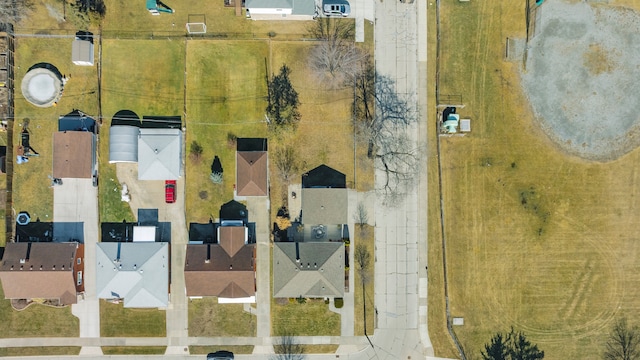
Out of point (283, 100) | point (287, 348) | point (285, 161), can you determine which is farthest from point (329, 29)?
point (287, 348)

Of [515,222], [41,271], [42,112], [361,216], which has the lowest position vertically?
[41,271]

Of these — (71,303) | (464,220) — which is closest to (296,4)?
(464,220)

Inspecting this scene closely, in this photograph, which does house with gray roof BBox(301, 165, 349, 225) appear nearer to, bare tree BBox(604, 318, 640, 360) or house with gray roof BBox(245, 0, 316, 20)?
house with gray roof BBox(245, 0, 316, 20)

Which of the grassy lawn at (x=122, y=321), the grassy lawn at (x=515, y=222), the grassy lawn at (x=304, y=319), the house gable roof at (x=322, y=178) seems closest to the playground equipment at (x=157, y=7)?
the house gable roof at (x=322, y=178)

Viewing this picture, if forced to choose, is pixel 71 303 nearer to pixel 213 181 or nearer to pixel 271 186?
pixel 213 181

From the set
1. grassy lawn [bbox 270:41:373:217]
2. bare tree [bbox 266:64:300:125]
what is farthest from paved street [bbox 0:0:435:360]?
bare tree [bbox 266:64:300:125]

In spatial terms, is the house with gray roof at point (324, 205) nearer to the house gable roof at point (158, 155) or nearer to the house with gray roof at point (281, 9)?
the house gable roof at point (158, 155)

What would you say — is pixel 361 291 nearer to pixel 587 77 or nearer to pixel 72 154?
pixel 72 154
